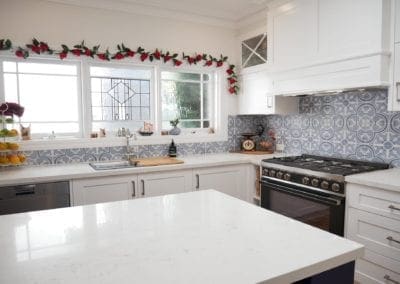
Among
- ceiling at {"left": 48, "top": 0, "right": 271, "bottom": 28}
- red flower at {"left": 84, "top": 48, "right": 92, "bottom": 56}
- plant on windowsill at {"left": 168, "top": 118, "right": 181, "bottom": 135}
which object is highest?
ceiling at {"left": 48, "top": 0, "right": 271, "bottom": 28}

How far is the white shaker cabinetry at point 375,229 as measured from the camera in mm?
1930

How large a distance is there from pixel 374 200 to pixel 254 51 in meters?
2.13

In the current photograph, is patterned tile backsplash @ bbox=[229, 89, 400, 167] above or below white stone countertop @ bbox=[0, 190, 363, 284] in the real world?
above

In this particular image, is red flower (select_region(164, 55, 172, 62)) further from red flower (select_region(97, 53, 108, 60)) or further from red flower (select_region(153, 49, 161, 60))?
red flower (select_region(97, 53, 108, 60))

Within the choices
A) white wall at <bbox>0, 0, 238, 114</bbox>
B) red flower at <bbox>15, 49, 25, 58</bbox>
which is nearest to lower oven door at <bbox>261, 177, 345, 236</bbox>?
white wall at <bbox>0, 0, 238, 114</bbox>

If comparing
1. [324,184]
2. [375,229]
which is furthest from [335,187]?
A: [375,229]

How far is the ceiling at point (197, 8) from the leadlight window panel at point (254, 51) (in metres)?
0.25

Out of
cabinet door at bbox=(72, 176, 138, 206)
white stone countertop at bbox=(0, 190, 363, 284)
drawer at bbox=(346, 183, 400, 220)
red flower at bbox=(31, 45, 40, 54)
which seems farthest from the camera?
red flower at bbox=(31, 45, 40, 54)

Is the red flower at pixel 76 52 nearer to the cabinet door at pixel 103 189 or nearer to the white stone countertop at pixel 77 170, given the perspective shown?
the white stone countertop at pixel 77 170

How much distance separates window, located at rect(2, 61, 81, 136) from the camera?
2818 millimetres

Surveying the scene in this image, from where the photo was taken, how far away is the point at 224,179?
316cm

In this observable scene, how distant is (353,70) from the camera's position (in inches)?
90.4

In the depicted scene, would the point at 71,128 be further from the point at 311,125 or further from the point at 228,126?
the point at 311,125

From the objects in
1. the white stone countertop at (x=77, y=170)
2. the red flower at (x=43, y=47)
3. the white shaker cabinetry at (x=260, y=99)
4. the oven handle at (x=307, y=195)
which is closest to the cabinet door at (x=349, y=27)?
the white shaker cabinetry at (x=260, y=99)
